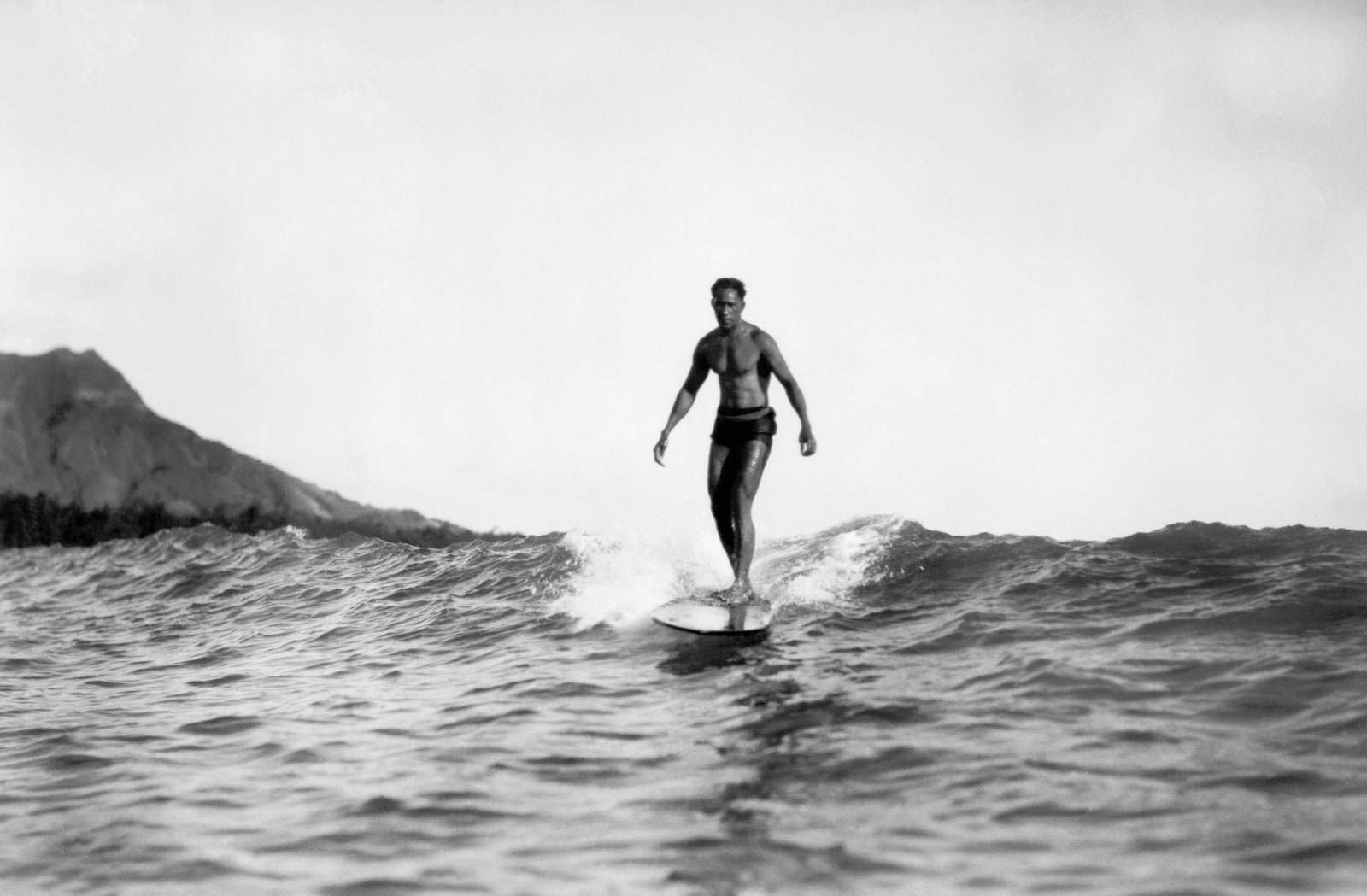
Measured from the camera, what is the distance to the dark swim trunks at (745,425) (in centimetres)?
964

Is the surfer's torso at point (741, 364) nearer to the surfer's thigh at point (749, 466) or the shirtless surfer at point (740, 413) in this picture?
the shirtless surfer at point (740, 413)

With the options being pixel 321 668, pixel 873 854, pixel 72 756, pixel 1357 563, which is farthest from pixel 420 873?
pixel 1357 563

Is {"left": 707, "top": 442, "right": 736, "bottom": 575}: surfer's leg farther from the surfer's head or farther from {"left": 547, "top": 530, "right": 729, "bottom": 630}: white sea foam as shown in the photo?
the surfer's head

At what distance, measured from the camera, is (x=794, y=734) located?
240 inches

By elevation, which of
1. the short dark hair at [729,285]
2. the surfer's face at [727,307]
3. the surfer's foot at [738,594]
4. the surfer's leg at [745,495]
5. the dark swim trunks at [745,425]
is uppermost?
the short dark hair at [729,285]

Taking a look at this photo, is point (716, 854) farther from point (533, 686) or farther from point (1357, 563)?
point (1357, 563)

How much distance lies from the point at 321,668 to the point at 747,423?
13.8 feet

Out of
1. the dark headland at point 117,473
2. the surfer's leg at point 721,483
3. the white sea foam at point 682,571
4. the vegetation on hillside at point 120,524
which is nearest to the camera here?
the surfer's leg at point 721,483

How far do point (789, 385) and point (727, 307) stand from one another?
0.91 metres

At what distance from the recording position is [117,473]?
108000 mm

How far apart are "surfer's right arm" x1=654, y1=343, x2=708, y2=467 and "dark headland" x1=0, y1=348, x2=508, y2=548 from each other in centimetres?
8140

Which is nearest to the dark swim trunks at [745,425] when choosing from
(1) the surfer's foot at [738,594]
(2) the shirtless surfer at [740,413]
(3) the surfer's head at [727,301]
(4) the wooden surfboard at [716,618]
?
(2) the shirtless surfer at [740,413]

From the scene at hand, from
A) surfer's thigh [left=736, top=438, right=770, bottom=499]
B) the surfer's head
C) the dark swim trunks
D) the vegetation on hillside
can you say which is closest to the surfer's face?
the surfer's head

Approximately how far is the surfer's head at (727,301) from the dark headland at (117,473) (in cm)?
8223
